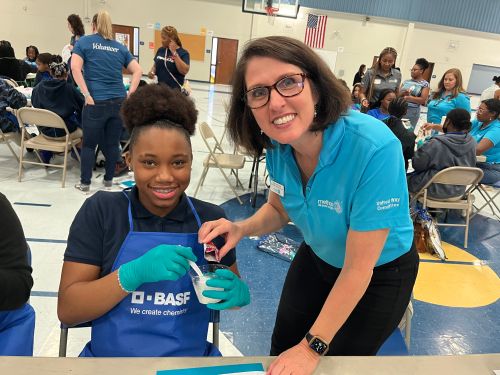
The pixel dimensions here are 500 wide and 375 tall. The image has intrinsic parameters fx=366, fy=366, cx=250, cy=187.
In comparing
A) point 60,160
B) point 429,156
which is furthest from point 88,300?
point 60,160

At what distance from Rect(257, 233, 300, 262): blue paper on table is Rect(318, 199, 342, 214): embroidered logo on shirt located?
6.90 feet

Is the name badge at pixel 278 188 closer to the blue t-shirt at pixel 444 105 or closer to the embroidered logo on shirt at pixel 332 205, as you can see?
the embroidered logo on shirt at pixel 332 205

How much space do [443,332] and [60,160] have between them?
4885 millimetres

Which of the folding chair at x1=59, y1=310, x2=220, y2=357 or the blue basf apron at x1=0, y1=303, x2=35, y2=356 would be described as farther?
the folding chair at x1=59, y1=310, x2=220, y2=357

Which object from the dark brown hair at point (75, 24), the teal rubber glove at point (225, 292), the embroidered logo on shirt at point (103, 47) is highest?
the dark brown hair at point (75, 24)

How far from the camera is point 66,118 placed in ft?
14.4

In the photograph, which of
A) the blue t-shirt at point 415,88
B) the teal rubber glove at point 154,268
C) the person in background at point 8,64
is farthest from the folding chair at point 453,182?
the person in background at point 8,64

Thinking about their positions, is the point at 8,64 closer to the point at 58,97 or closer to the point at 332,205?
the point at 58,97

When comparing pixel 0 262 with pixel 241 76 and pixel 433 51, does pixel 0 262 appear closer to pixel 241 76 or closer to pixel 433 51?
pixel 241 76

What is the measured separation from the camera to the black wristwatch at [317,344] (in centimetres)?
100

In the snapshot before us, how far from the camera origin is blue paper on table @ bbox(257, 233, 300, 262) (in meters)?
→ 3.27

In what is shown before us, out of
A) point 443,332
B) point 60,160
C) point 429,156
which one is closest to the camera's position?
point 443,332

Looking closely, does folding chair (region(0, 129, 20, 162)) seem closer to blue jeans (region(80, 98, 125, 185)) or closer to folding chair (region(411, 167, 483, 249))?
blue jeans (region(80, 98, 125, 185))

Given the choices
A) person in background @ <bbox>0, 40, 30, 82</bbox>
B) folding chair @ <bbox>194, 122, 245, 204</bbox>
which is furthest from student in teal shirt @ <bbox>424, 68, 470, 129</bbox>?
person in background @ <bbox>0, 40, 30, 82</bbox>
